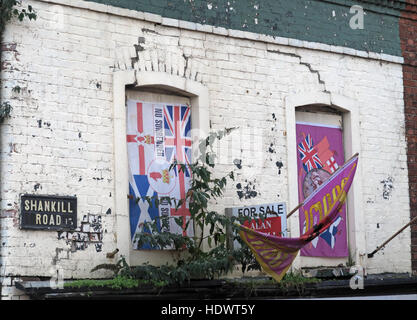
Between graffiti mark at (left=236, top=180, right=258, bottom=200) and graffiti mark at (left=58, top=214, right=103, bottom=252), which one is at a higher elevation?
graffiti mark at (left=236, top=180, right=258, bottom=200)

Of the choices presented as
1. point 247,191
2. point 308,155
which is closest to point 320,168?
point 308,155

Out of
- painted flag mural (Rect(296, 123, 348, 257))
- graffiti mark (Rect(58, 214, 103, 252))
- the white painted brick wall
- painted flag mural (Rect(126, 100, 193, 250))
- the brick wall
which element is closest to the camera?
the white painted brick wall

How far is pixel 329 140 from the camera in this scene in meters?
12.4

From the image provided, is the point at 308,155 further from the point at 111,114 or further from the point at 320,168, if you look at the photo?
the point at 111,114

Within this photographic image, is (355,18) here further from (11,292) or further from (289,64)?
(11,292)

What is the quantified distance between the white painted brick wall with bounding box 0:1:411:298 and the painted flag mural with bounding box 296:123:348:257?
0.37m

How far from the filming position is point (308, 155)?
40.0ft

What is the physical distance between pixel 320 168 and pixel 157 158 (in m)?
2.47

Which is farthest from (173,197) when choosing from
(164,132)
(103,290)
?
(103,290)

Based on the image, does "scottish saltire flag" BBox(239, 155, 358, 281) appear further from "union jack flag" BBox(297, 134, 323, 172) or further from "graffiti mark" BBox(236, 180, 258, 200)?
"union jack flag" BBox(297, 134, 323, 172)

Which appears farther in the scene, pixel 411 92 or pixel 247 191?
pixel 411 92

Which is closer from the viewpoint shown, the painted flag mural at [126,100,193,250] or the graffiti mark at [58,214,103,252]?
the graffiti mark at [58,214,103,252]

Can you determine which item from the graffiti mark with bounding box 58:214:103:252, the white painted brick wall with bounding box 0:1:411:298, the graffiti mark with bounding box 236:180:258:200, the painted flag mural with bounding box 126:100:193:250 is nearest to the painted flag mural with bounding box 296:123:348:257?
the white painted brick wall with bounding box 0:1:411:298

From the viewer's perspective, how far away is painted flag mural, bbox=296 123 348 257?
12.1m
